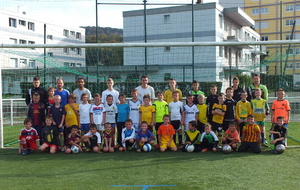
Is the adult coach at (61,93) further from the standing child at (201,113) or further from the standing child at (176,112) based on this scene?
the standing child at (201,113)

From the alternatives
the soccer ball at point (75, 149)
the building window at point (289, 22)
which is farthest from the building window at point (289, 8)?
the soccer ball at point (75, 149)

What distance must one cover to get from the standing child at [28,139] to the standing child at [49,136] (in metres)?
0.17

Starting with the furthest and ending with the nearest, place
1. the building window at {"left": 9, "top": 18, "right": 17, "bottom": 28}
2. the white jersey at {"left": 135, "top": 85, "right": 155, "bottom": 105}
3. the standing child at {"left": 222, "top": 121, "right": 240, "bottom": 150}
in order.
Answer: the building window at {"left": 9, "top": 18, "right": 17, "bottom": 28} < the white jersey at {"left": 135, "top": 85, "right": 155, "bottom": 105} < the standing child at {"left": 222, "top": 121, "right": 240, "bottom": 150}

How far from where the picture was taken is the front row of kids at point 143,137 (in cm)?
622

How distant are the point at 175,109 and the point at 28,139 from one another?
3223 millimetres

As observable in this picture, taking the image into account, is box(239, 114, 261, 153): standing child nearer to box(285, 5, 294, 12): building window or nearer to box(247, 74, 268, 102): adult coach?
box(247, 74, 268, 102): adult coach

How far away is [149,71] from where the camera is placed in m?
13.8

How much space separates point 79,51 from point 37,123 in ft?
68.8

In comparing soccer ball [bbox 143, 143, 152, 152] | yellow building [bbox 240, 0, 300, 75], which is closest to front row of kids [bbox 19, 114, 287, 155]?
soccer ball [bbox 143, 143, 152, 152]

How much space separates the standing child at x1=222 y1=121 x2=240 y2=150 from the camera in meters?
6.21

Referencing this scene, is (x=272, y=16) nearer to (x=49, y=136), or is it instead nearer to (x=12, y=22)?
(x=12, y=22)

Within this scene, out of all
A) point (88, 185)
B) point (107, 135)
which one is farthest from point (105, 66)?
point (88, 185)

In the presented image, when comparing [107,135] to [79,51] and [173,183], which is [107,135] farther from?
[79,51]

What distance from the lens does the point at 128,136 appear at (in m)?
6.55
